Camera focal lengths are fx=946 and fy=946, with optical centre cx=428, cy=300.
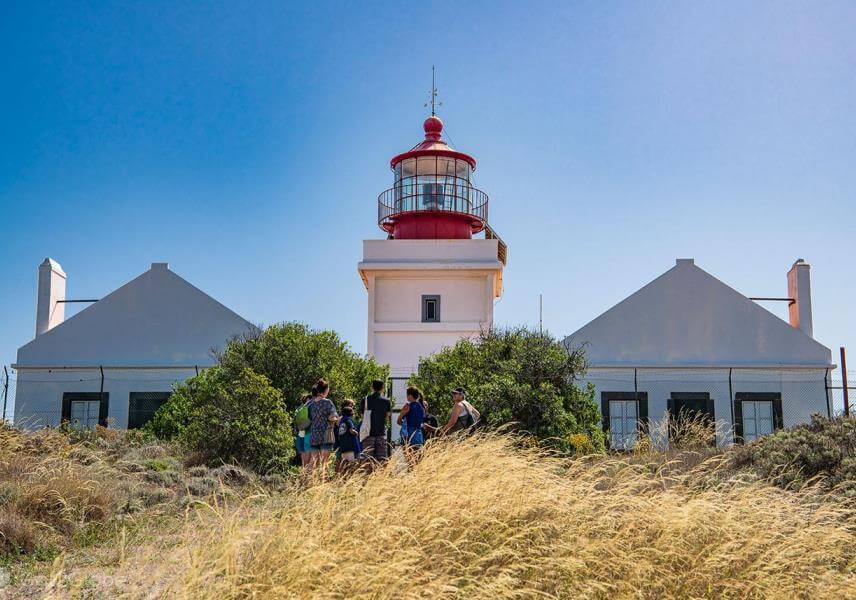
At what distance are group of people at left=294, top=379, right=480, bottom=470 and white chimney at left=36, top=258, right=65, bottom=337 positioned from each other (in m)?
13.7

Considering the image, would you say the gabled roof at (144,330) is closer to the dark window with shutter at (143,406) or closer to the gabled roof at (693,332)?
the dark window with shutter at (143,406)

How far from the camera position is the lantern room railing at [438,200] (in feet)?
83.7

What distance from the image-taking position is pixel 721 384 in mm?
21641

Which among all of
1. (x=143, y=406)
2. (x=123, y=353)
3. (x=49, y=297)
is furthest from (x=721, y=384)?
(x=49, y=297)

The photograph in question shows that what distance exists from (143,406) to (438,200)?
9266 millimetres

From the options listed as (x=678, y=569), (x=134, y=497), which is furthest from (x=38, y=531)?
Answer: (x=678, y=569)

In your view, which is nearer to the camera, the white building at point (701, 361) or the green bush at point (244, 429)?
the green bush at point (244, 429)

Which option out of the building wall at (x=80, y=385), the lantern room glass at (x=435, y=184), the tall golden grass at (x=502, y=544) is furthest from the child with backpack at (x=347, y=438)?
the lantern room glass at (x=435, y=184)

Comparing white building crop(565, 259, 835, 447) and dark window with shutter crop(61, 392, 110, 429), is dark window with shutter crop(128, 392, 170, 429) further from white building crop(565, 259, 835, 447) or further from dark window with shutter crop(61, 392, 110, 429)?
white building crop(565, 259, 835, 447)

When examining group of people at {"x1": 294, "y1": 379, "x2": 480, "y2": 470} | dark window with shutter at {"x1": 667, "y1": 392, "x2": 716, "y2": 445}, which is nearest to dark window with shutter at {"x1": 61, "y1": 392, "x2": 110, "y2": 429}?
group of people at {"x1": 294, "y1": 379, "x2": 480, "y2": 470}

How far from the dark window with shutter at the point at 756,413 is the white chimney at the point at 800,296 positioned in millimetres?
2030

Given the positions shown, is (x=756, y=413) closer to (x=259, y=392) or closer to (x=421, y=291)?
(x=421, y=291)

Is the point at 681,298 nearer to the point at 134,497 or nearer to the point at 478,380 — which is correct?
the point at 478,380

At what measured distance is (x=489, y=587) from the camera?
19.1 feet
